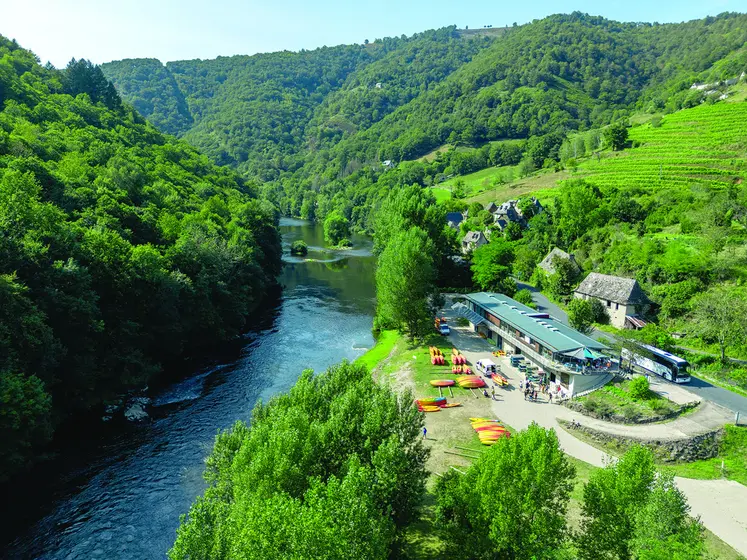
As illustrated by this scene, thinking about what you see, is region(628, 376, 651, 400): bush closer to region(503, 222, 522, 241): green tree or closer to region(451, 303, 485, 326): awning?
region(451, 303, 485, 326): awning

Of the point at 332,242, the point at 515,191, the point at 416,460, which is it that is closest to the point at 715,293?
the point at 416,460

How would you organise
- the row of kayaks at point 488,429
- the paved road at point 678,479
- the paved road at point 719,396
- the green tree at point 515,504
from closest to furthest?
1. the green tree at point 515,504
2. the paved road at point 678,479
3. the row of kayaks at point 488,429
4. the paved road at point 719,396

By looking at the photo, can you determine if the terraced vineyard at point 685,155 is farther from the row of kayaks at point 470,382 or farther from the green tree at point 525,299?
the row of kayaks at point 470,382

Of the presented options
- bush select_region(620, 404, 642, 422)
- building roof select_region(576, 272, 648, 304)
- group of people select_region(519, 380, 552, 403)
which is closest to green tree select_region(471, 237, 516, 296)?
building roof select_region(576, 272, 648, 304)

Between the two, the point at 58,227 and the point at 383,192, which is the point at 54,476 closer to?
the point at 58,227

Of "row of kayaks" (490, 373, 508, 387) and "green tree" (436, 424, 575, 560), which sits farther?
"row of kayaks" (490, 373, 508, 387)

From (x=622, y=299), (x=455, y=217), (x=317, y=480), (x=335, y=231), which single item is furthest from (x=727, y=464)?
(x=335, y=231)

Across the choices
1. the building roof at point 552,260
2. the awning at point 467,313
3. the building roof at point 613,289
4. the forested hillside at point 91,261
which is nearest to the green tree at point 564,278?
the building roof at point 552,260
